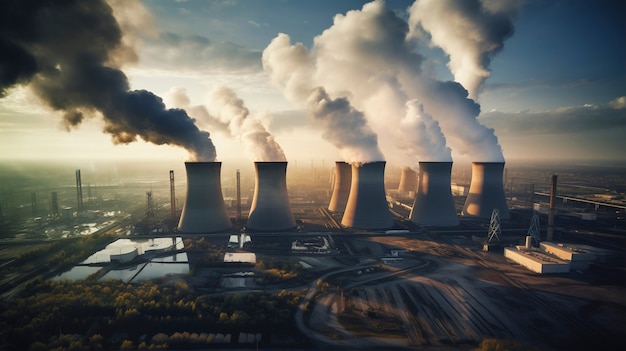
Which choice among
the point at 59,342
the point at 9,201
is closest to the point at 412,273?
the point at 59,342

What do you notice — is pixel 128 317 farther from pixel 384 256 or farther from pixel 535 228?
pixel 535 228

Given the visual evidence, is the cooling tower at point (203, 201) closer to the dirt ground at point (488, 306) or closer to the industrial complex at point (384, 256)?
the industrial complex at point (384, 256)

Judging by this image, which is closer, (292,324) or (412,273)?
(292,324)

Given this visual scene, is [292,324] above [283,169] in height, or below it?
below

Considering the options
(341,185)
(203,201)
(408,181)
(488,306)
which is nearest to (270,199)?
(203,201)

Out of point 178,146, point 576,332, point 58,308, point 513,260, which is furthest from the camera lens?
point 178,146

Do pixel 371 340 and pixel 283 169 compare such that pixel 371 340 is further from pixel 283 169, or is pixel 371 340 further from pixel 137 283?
pixel 283 169

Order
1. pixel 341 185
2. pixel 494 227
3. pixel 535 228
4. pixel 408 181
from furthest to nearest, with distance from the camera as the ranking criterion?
pixel 408 181
pixel 341 185
pixel 535 228
pixel 494 227
